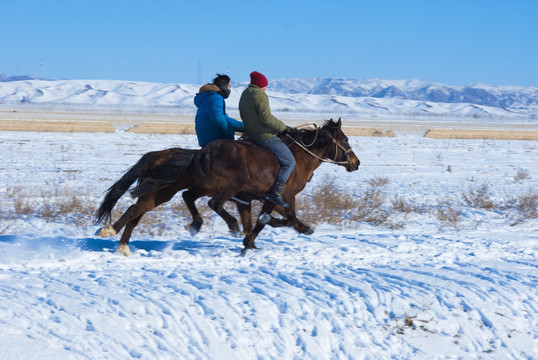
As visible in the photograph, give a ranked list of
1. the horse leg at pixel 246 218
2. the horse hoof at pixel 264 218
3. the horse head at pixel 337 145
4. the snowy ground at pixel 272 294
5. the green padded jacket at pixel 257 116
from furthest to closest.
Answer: the horse head at pixel 337 145 < the horse leg at pixel 246 218 < the horse hoof at pixel 264 218 < the green padded jacket at pixel 257 116 < the snowy ground at pixel 272 294

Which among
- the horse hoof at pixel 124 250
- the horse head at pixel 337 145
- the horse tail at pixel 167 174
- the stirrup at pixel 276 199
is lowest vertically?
the horse hoof at pixel 124 250

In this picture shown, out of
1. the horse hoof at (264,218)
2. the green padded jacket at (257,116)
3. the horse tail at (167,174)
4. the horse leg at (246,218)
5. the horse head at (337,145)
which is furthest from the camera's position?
the horse head at (337,145)

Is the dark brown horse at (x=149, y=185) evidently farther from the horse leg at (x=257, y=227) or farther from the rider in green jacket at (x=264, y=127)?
the rider in green jacket at (x=264, y=127)

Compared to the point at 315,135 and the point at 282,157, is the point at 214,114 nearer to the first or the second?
the point at 282,157

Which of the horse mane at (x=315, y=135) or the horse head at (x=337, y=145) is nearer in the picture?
the horse mane at (x=315, y=135)

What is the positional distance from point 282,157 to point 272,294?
2.25 meters

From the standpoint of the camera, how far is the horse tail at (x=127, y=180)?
7.61 meters

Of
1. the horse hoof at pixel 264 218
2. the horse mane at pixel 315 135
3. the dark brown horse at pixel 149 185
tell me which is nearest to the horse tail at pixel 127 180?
the dark brown horse at pixel 149 185

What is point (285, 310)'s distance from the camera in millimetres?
5824

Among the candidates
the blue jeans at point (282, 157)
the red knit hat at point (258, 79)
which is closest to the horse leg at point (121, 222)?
the blue jeans at point (282, 157)

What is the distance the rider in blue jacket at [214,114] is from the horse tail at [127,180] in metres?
0.75

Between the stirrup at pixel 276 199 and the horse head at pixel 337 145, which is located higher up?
the horse head at pixel 337 145

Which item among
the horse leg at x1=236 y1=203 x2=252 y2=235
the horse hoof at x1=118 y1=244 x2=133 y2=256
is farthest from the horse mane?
the horse hoof at x1=118 y1=244 x2=133 y2=256

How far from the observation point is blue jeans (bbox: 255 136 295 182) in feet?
25.7
